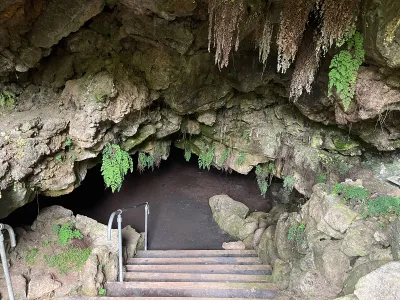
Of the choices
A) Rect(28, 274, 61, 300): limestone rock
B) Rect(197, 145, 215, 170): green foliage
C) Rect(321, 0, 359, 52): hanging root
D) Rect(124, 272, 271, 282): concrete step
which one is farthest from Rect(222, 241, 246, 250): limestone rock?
Rect(321, 0, 359, 52): hanging root

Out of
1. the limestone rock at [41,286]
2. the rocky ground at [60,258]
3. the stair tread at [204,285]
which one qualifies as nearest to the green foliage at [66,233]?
the rocky ground at [60,258]

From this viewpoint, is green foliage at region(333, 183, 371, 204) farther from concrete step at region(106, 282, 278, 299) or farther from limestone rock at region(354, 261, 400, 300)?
concrete step at region(106, 282, 278, 299)

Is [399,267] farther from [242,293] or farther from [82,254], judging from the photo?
[82,254]

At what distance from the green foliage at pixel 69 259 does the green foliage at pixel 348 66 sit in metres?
6.06

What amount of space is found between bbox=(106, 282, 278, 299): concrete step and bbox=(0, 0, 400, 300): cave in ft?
0.08

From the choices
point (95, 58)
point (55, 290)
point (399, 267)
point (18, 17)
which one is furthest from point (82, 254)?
point (399, 267)

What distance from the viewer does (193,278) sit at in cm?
579

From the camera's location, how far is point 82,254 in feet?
20.9

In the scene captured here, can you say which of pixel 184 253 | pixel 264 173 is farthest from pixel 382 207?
pixel 264 173

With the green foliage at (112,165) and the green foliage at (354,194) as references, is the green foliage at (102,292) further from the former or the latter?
the green foliage at (354,194)

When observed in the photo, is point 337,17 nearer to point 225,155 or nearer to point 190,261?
point 190,261

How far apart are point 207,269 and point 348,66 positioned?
4.77 meters

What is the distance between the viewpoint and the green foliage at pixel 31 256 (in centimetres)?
616

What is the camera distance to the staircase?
17.7ft
